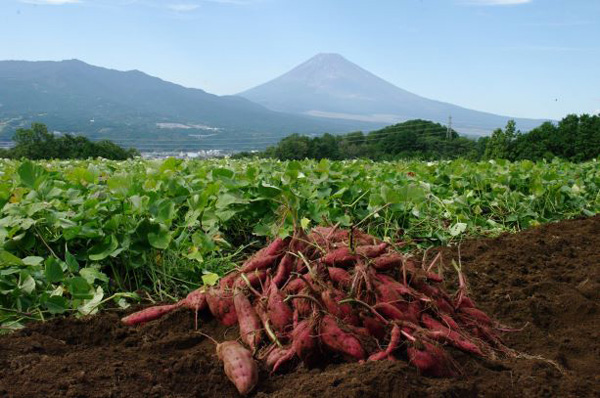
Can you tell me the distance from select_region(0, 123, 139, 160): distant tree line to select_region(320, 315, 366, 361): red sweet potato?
2206 centimetres

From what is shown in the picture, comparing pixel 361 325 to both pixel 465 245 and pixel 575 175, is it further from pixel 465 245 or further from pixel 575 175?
pixel 575 175

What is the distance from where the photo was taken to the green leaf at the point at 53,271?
2895mm

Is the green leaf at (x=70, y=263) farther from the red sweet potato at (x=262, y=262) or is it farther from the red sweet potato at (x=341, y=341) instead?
the red sweet potato at (x=341, y=341)

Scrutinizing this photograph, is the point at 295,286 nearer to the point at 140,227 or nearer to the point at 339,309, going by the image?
the point at 339,309

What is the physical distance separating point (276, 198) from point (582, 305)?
1946 millimetres

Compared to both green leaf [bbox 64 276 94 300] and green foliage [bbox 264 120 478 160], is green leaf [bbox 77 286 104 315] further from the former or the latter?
green foliage [bbox 264 120 478 160]

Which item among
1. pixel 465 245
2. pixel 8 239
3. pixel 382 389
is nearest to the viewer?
pixel 382 389

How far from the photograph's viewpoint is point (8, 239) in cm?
323

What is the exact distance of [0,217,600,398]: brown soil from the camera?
1911mm

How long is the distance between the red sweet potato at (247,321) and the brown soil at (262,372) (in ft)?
0.50

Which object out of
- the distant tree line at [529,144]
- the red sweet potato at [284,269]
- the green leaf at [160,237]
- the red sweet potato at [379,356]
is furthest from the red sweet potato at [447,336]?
the distant tree line at [529,144]

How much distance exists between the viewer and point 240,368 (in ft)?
6.63

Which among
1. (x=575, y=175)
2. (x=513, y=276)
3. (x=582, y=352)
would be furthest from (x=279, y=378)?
(x=575, y=175)

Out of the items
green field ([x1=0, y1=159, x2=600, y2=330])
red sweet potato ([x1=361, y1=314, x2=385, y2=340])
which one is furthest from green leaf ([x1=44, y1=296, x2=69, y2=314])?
red sweet potato ([x1=361, y1=314, x2=385, y2=340])
